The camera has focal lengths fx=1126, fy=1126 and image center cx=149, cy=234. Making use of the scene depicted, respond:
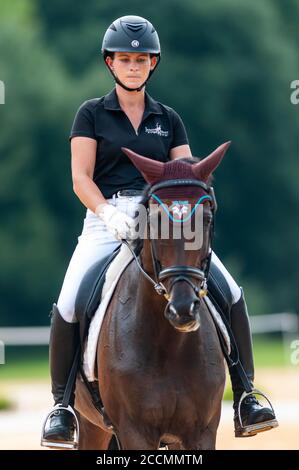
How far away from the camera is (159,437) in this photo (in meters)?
7.01

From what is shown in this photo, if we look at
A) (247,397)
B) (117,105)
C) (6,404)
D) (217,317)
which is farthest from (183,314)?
(6,404)

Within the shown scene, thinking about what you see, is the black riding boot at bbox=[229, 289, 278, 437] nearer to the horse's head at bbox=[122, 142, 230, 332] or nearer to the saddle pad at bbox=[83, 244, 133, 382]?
the saddle pad at bbox=[83, 244, 133, 382]

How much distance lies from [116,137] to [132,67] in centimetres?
51

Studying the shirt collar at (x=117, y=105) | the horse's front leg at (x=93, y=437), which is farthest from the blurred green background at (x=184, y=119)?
the shirt collar at (x=117, y=105)

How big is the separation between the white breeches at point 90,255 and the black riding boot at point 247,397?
0.14 metres

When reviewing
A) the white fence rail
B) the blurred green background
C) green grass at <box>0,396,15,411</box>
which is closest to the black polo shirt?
green grass at <box>0,396,15,411</box>

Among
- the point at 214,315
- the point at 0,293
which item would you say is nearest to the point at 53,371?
the point at 214,315

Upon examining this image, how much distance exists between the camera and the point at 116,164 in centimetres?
807

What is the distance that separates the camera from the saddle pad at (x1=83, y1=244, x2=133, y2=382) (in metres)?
7.56

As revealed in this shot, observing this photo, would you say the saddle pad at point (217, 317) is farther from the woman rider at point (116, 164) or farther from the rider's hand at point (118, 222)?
the rider's hand at point (118, 222)

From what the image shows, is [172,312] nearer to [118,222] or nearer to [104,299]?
[118,222]

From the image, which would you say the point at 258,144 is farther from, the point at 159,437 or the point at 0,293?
the point at 159,437

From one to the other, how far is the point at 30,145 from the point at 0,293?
6317mm

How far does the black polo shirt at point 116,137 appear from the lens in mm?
7992
